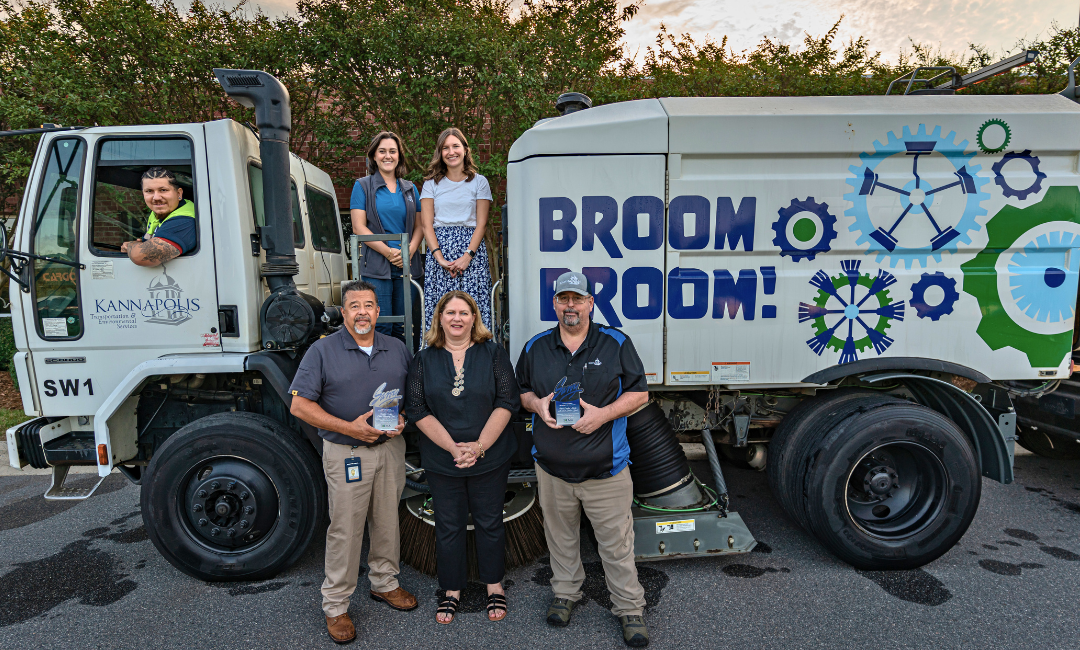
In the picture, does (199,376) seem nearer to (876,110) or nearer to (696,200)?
(696,200)

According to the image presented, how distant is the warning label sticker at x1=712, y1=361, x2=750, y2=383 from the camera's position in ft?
10.3

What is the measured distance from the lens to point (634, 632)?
2.64 metres

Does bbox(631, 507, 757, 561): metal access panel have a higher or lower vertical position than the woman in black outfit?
lower

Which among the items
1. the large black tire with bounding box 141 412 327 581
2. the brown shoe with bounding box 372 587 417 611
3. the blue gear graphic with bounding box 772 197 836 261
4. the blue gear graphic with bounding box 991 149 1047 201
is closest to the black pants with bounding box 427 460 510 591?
the brown shoe with bounding box 372 587 417 611

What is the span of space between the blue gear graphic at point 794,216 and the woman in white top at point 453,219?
1.76m

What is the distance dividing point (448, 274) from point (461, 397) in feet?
3.56

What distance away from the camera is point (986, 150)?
3035 millimetres

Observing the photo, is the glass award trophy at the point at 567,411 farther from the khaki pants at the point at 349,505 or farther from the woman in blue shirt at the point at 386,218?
the woman in blue shirt at the point at 386,218

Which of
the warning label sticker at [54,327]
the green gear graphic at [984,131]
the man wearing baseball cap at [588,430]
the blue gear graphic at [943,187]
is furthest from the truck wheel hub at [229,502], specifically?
the green gear graphic at [984,131]

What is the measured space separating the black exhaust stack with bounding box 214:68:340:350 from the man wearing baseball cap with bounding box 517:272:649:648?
1.32 meters

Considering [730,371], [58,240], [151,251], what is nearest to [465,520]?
[730,371]

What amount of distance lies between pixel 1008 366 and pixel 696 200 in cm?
200

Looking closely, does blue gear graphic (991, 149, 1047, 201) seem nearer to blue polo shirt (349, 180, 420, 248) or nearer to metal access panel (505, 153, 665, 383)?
metal access panel (505, 153, 665, 383)

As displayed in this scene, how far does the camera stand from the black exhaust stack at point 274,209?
3.09 m
